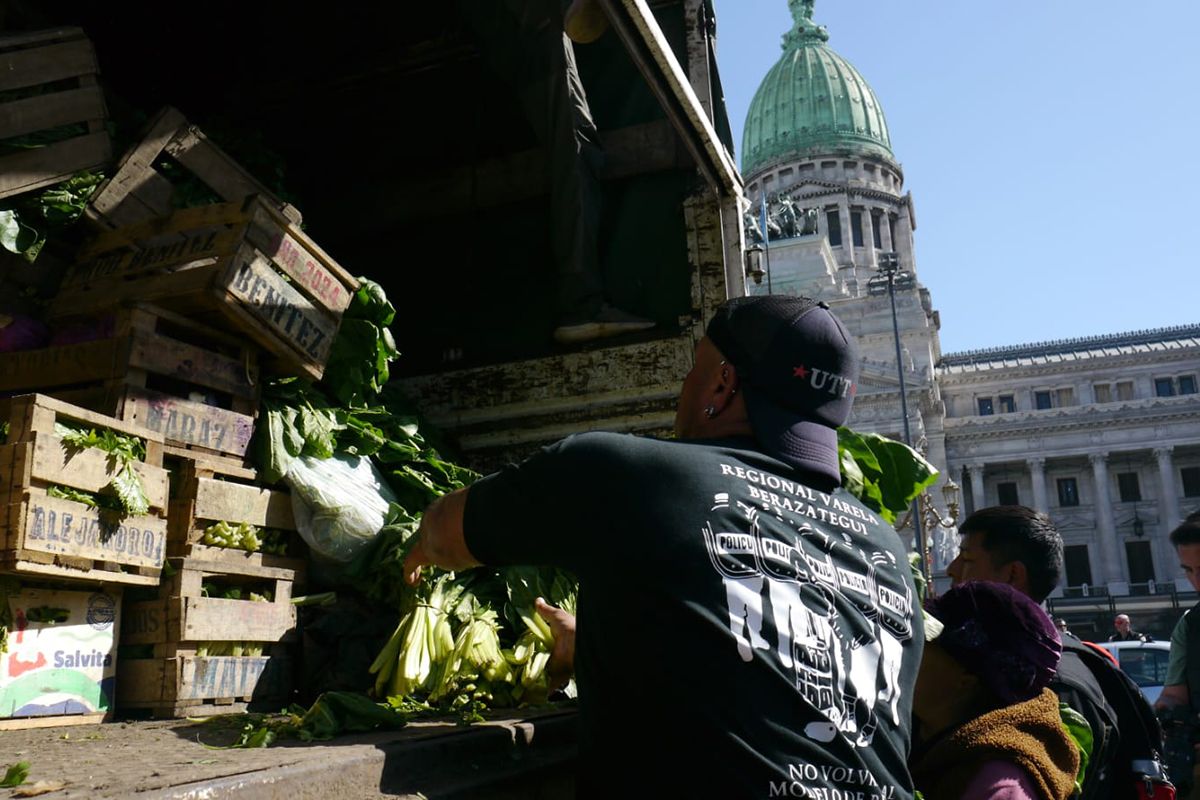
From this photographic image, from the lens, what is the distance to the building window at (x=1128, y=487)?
62.8 metres

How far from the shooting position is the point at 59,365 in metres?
3.32

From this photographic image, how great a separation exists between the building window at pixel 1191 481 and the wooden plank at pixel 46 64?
69.4m

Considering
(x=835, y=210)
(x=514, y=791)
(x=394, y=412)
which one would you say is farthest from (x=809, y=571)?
(x=835, y=210)

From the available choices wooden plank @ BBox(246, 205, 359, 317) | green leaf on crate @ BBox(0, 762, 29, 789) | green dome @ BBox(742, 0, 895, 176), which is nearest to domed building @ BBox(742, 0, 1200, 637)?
green dome @ BBox(742, 0, 895, 176)

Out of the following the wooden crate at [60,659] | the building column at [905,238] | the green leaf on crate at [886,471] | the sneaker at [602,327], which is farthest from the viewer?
the building column at [905,238]

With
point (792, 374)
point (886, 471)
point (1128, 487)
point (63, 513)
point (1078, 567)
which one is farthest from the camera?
point (1128, 487)

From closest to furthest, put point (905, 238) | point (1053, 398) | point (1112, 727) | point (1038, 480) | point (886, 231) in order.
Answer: point (1112, 727)
point (1038, 480)
point (1053, 398)
point (886, 231)
point (905, 238)

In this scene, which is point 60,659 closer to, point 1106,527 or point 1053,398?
point 1106,527

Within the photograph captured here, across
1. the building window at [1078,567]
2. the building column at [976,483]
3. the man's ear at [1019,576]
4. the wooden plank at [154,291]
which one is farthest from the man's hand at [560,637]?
the building column at [976,483]

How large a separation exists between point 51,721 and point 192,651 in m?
0.41

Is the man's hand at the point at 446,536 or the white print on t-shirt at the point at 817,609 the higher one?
the man's hand at the point at 446,536

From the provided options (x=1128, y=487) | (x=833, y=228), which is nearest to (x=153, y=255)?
(x=1128, y=487)

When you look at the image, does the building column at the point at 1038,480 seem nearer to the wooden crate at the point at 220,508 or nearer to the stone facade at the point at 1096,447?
the stone facade at the point at 1096,447

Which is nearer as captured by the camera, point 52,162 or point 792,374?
point 792,374
